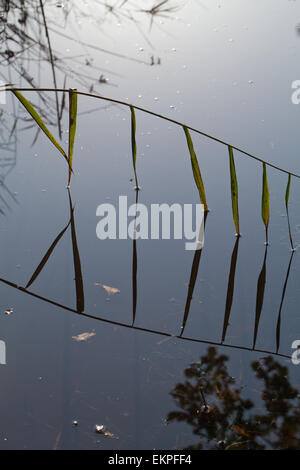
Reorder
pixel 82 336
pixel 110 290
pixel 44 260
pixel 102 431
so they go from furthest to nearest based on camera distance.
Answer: pixel 44 260, pixel 110 290, pixel 82 336, pixel 102 431

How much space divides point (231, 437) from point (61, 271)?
748 mm

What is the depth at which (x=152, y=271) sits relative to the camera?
1.75 meters

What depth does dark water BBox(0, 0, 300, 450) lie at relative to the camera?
50.3 inches

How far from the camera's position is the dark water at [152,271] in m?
1.28

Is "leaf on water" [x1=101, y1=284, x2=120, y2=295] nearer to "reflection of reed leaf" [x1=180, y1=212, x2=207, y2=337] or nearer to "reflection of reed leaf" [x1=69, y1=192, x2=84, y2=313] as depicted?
"reflection of reed leaf" [x1=69, y1=192, x2=84, y2=313]

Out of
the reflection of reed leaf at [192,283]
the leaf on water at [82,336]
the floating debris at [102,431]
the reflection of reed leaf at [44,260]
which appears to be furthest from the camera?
the reflection of reed leaf at [44,260]

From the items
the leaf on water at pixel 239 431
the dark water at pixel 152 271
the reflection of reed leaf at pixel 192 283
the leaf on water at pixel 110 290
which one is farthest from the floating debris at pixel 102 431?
the leaf on water at pixel 110 290

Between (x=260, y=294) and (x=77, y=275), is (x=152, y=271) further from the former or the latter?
(x=260, y=294)

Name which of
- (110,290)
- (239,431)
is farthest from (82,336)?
(239,431)

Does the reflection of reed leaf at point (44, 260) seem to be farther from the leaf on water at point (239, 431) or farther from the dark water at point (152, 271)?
the leaf on water at point (239, 431)

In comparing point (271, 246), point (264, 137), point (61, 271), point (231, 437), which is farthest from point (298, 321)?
point (264, 137)

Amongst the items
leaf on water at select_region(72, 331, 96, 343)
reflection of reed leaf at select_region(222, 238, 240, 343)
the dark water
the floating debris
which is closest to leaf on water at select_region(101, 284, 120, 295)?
the dark water

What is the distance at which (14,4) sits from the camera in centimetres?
315

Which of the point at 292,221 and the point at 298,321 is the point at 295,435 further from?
the point at 292,221
